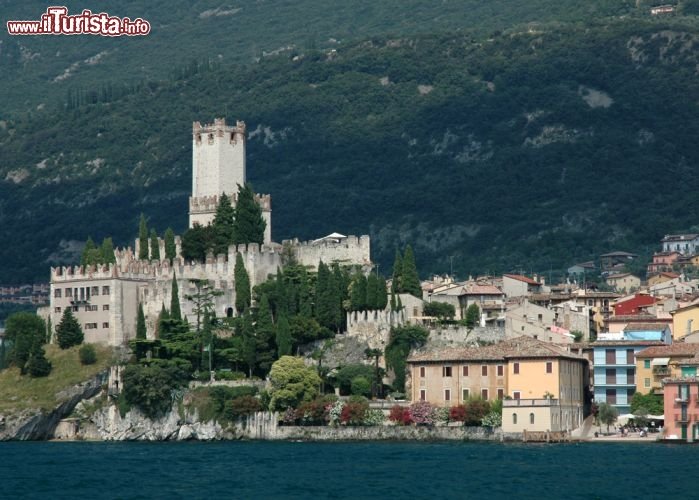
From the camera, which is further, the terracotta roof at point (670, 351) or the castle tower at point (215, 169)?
the castle tower at point (215, 169)

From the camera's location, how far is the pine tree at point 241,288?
12275 cm

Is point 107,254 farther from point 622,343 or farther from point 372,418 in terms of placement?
point 622,343

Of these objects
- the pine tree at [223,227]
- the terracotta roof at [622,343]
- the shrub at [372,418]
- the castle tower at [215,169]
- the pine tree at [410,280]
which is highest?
the castle tower at [215,169]

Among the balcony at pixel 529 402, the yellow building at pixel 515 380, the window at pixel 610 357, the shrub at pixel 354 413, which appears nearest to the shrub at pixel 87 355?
the shrub at pixel 354 413

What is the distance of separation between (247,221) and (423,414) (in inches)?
902

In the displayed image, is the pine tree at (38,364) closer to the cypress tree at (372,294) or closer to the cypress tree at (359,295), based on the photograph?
the cypress tree at (359,295)

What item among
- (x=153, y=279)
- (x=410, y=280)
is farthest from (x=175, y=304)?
(x=410, y=280)

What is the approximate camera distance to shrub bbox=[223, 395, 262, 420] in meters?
113

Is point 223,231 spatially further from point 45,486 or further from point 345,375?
point 45,486

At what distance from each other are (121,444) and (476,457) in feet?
81.1

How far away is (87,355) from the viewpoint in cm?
12206

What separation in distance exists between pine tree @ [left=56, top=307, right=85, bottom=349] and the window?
104 feet

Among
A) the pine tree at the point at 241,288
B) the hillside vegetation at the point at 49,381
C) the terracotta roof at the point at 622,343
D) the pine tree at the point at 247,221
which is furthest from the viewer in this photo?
the pine tree at the point at 247,221

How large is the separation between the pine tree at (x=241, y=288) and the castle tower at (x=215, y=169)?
8348mm
